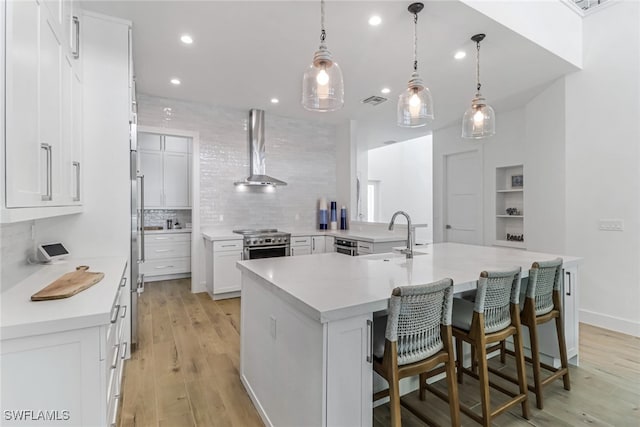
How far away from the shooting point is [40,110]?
150 cm

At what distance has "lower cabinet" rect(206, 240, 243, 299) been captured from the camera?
4258 millimetres

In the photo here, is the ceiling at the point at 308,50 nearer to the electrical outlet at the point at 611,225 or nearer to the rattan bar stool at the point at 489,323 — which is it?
the electrical outlet at the point at 611,225

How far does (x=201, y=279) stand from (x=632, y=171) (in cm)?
546

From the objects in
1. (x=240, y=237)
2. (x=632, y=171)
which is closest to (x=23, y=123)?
(x=240, y=237)

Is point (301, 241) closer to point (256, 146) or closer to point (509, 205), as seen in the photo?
point (256, 146)

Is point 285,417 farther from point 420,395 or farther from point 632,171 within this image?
point 632,171

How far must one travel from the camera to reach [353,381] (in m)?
1.34

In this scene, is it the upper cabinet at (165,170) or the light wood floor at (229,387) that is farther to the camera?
the upper cabinet at (165,170)

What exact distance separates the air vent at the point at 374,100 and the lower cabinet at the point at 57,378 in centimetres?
422

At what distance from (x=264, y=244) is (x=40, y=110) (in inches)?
126

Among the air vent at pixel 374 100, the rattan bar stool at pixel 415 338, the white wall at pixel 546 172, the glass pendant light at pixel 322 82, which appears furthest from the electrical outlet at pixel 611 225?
the glass pendant light at pixel 322 82

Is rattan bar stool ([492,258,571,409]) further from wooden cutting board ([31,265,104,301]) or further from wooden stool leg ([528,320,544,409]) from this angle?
wooden cutting board ([31,265,104,301])

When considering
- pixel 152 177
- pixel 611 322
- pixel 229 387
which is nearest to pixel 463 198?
pixel 611 322

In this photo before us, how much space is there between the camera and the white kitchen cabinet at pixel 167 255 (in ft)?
17.2
